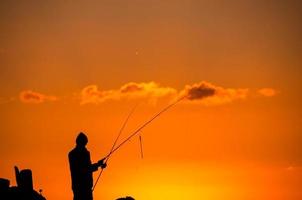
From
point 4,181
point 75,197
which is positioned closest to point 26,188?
point 4,181

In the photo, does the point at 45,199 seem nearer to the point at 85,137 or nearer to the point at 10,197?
the point at 10,197

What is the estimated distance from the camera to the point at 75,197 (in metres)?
19.0

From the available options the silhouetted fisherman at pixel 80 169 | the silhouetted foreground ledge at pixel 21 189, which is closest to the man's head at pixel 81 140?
the silhouetted fisherman at pixel 80 169

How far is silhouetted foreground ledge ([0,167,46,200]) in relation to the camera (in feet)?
68.8

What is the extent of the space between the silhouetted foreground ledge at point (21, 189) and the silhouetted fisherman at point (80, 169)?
3210 mm

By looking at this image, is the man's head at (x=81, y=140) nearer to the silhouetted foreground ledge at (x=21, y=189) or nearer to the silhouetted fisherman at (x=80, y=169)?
the silhouetted fisherman at (x=80, y=169)

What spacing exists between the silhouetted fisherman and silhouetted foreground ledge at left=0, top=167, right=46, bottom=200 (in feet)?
10.5

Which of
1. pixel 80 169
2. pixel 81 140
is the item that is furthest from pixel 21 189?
pixel 81 140

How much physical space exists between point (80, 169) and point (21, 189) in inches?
162

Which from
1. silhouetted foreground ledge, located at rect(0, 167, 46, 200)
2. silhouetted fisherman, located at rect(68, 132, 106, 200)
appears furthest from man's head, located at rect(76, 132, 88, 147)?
silhouetted foreground ledge, located at rect(0, 167, 46, 200)

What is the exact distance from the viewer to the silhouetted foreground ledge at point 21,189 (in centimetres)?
2098

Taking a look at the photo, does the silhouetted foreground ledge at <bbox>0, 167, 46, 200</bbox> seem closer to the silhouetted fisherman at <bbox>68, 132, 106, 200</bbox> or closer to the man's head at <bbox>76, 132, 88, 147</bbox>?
the silhouetted fisherman at <bbox>68, 132, 106, 200</bbox>

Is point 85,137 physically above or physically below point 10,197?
above

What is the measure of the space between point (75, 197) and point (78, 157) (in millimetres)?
1355
